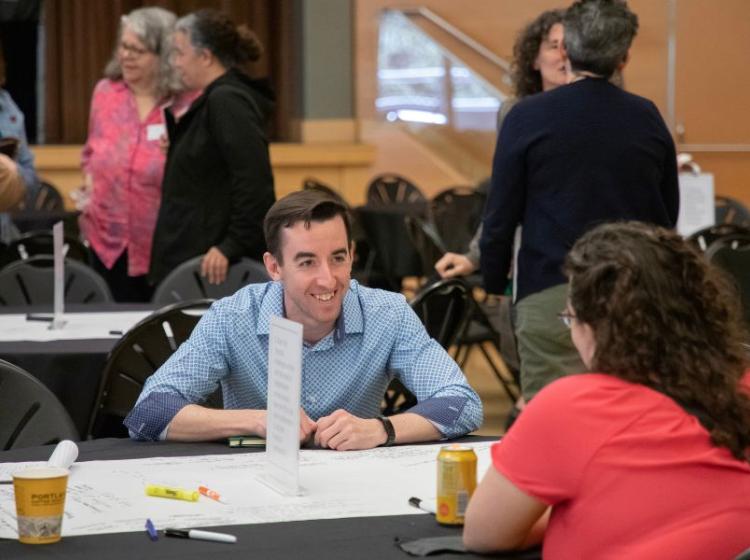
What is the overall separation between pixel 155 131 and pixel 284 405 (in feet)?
11.6

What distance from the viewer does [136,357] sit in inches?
134

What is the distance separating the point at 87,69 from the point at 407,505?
34.7 ft

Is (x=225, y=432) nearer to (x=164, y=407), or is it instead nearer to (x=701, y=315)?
(x=164, y=407)

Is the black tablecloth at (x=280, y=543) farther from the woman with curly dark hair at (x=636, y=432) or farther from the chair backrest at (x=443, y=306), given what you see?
the chair backrest at (x=443, y=306)

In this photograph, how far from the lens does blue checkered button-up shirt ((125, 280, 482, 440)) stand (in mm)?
2719

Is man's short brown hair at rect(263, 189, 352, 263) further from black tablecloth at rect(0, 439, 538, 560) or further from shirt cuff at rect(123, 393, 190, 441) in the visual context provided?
black tablecloth at rect(0, 439, 538, 560)

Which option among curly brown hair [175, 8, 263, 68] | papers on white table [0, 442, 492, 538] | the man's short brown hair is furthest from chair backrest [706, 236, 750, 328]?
papers on white table [0, 442, 492, 538]

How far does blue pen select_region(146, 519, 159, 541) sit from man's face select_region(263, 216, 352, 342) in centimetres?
81

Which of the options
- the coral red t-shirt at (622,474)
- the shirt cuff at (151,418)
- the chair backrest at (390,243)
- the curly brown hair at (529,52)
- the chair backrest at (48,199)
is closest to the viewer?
the coral red t-shirt at (622,474)

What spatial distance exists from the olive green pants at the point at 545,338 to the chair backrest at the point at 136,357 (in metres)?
0.89

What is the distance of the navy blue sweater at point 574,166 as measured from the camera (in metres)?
3.63

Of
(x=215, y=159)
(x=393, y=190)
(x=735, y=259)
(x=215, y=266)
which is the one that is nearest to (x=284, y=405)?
(x=215, y=266)

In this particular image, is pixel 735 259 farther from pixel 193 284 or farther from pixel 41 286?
pixel 41 286

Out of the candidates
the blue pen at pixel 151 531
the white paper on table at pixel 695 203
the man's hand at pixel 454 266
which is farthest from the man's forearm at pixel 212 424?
the white paper on table at pixel 695 203
